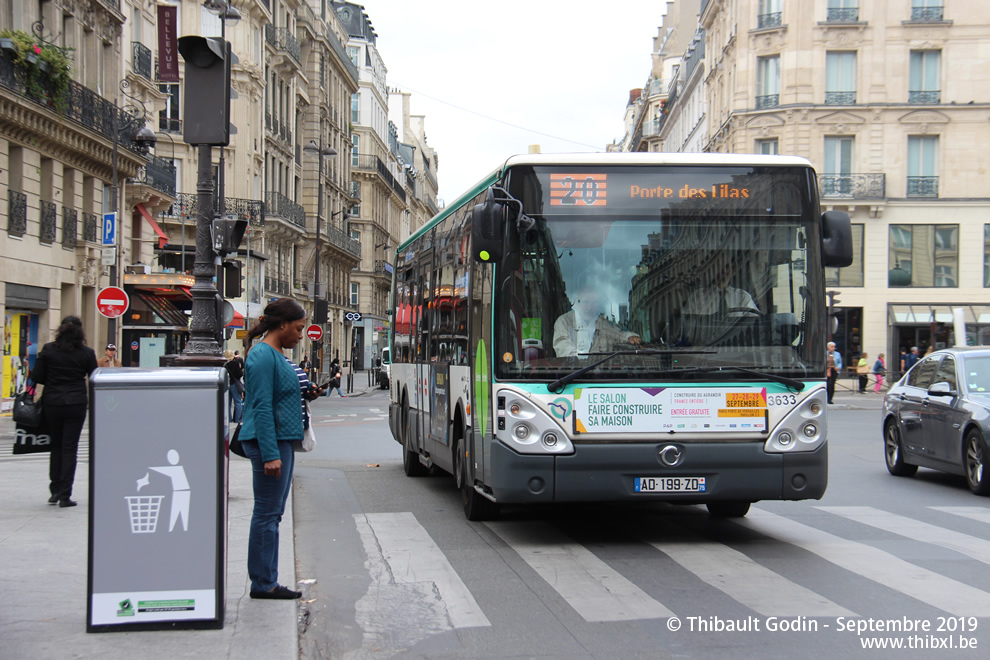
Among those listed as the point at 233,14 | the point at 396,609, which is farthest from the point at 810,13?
the point at 396,609

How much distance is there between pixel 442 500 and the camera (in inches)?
468

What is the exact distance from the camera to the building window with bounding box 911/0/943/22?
152ft

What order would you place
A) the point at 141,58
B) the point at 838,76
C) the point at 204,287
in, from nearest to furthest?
the point at 204,287
the point at 141,58
the point at 838,76

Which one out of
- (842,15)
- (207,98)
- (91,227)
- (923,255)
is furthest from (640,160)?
(842,15)

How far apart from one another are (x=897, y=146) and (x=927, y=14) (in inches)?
218

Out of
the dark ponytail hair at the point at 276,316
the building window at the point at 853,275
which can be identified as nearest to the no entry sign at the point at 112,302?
the dark ponytail hair at the point at 276,316

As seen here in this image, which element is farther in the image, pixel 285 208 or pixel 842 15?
pixel 285 208

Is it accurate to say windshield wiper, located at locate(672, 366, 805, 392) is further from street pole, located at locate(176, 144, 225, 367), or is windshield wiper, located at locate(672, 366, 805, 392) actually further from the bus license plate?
street pole, located at locate(176, 144, 225, 367)

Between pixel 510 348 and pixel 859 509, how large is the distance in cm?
464

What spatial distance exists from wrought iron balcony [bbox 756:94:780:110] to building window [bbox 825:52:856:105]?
81.5 inches

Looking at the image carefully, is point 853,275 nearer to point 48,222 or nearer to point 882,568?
point 48,222

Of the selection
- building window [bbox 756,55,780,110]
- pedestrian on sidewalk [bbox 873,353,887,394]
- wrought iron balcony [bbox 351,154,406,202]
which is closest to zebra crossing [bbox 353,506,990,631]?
pedestrian on sidewalk [bbox 873,353,887,394]

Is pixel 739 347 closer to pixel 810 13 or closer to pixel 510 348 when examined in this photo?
pixel 510 348

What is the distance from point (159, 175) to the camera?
3803 cm
